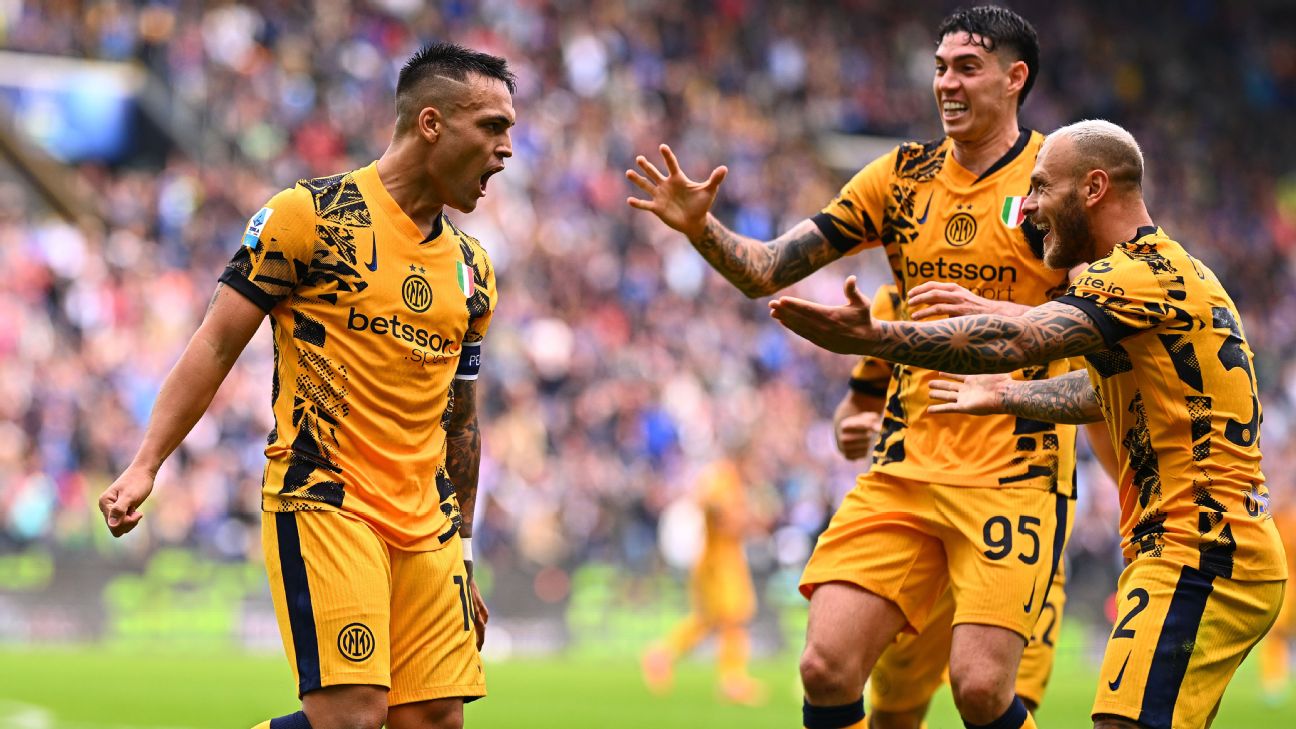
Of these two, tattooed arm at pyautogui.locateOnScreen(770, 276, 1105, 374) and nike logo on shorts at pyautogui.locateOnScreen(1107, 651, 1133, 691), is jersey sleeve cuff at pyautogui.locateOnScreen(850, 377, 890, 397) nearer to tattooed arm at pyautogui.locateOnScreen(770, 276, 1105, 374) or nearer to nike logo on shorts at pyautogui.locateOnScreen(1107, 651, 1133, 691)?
tattooed arm at pyautogui.locateOnScreen(770, 276, 1105, 374)

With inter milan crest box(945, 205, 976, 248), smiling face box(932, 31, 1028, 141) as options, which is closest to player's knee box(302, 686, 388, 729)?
inter milan crest box(945, 205, 976, 248)

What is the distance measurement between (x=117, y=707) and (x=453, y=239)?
9046mm

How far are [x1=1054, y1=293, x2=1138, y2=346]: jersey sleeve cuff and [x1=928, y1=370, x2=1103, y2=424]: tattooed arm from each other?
2.11ft

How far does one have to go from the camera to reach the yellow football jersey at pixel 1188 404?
5723 millimetres

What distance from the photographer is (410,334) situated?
621 cm

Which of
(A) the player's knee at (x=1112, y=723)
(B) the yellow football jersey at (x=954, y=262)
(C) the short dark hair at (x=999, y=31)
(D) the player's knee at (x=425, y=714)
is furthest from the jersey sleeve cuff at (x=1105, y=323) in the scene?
(D) the player's knee at (x=425, y=714)

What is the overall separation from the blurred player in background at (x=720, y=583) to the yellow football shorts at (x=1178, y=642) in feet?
Result: 37.7

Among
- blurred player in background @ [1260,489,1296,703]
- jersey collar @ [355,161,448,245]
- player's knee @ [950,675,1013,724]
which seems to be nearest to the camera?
jersey collar @ [355,161,448,245]

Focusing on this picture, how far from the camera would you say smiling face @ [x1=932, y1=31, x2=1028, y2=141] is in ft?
23.7

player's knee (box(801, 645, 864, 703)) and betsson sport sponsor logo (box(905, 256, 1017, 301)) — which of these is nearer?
player's knee (box(801, 645, 864, 703))

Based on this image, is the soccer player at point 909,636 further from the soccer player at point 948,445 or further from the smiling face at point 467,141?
the smiling face at point 467,141

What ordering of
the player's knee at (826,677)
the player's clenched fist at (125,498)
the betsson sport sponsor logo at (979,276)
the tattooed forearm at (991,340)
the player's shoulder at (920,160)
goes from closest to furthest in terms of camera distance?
1. the tattooed forearm at (991,340)
2. the player's clenched fist at (125,498)
3. the player's knee at (826,677)
4. the betsson sport sponsor logo at (979,276)
5. the player's shoulder at (920,160)

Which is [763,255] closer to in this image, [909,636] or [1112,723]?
[909,636]

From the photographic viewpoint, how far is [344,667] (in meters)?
5.94
